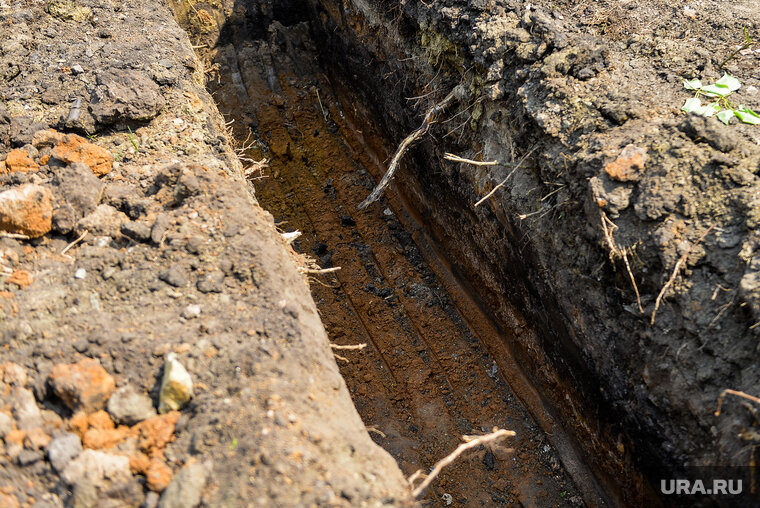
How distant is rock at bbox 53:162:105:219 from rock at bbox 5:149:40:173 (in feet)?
0.92

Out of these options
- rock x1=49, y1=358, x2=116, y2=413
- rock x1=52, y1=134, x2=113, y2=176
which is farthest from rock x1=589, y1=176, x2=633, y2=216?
rock x1=52, y1=134, x2=113, y2=176

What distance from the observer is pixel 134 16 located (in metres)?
4.48

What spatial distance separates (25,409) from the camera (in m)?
2.36

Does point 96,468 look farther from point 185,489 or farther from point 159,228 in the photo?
point 159,228

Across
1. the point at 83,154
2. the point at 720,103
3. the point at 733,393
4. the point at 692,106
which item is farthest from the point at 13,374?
the point at 720,103

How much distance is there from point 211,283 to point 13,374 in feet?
3.14

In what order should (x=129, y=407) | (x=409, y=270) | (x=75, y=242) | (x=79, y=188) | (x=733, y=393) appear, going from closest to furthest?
(x=129, y=407)
(x=733, y=393)
(x=75, y=242)
(x=79, y=188)
(x=409, y=270)

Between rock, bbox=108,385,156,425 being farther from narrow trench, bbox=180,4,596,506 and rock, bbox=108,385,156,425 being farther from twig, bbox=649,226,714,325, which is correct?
twig, bbox=649,226,714,325

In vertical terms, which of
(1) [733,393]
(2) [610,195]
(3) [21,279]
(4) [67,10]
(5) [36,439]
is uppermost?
(4) [67,10]

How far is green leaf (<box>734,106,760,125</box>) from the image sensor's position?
3.16 metres

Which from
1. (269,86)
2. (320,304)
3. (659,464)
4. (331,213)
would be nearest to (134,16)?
(269,86)

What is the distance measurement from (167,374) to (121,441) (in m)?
0.33

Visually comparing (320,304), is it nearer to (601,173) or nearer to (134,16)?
(601,173)

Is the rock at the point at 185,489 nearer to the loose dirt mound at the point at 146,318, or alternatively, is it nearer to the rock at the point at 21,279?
the loose dirt mound at the point at 146,318
